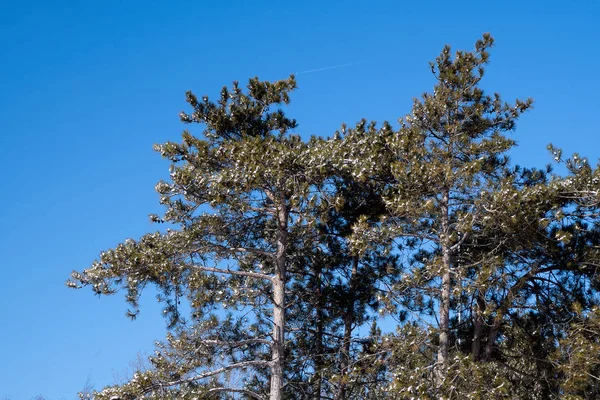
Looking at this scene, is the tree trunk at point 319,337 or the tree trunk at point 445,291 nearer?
the tree trunk at point 445,291

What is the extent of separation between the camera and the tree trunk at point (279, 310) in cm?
1484

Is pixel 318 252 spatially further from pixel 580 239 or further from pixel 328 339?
pixel 580 239

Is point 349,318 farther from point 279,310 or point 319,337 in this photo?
point 279,310

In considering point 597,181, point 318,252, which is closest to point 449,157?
point 597,181

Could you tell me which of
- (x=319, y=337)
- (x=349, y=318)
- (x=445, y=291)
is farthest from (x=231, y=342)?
(x=445, y=291)

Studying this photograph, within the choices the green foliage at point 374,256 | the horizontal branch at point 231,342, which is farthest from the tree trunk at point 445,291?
the horizontal branch at point 231,342

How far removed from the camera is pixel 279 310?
50.4 ft

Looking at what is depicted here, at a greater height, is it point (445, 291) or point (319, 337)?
point (319, 337)

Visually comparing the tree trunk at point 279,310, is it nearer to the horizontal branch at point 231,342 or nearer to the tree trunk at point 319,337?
the horizontal branch at point 231,342

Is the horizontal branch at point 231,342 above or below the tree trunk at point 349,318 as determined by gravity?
Result: below

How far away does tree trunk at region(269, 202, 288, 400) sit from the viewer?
14.8 m

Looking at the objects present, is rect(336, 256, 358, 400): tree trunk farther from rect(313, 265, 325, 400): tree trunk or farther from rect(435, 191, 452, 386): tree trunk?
rect(435, 191, 452, 386): tree trunk

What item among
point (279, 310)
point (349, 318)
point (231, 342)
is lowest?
point (231, 342)

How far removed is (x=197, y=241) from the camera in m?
→ 15.6
